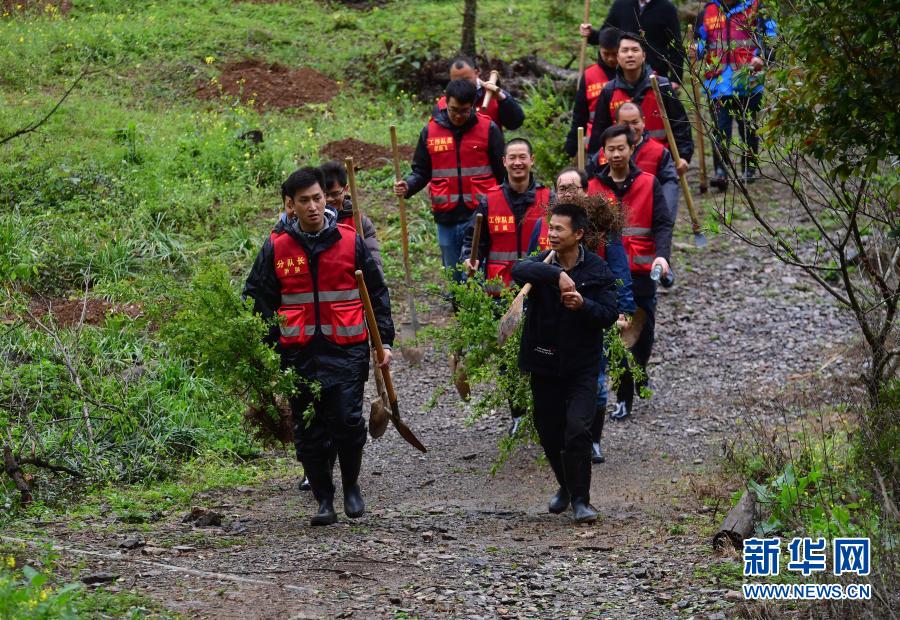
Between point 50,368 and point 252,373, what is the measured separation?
2.66 m

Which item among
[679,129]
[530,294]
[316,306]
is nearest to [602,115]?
[679,129]

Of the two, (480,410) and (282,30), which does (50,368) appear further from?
(282,30)

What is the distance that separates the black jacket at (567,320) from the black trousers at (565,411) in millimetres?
84

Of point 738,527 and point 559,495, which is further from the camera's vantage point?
point 559,495

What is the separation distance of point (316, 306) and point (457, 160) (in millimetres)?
3184

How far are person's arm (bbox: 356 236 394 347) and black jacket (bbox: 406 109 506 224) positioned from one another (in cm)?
276

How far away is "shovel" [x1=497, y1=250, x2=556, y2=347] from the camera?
21.5 feet

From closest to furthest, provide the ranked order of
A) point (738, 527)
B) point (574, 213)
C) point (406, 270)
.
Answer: point (738, 527) → point (574, 213) → point (406, 270)

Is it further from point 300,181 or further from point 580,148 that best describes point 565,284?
point 580,148

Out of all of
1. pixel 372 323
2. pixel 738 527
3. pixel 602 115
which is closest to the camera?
pixel 738 527

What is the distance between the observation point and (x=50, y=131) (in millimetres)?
13266

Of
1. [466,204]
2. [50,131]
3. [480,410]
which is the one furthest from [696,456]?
[50,131]

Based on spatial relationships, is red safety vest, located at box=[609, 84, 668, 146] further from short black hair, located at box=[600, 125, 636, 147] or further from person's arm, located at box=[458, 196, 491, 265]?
person's arm, located at box=[458, 196, 491, 265]

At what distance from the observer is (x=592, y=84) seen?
10.1 metres
